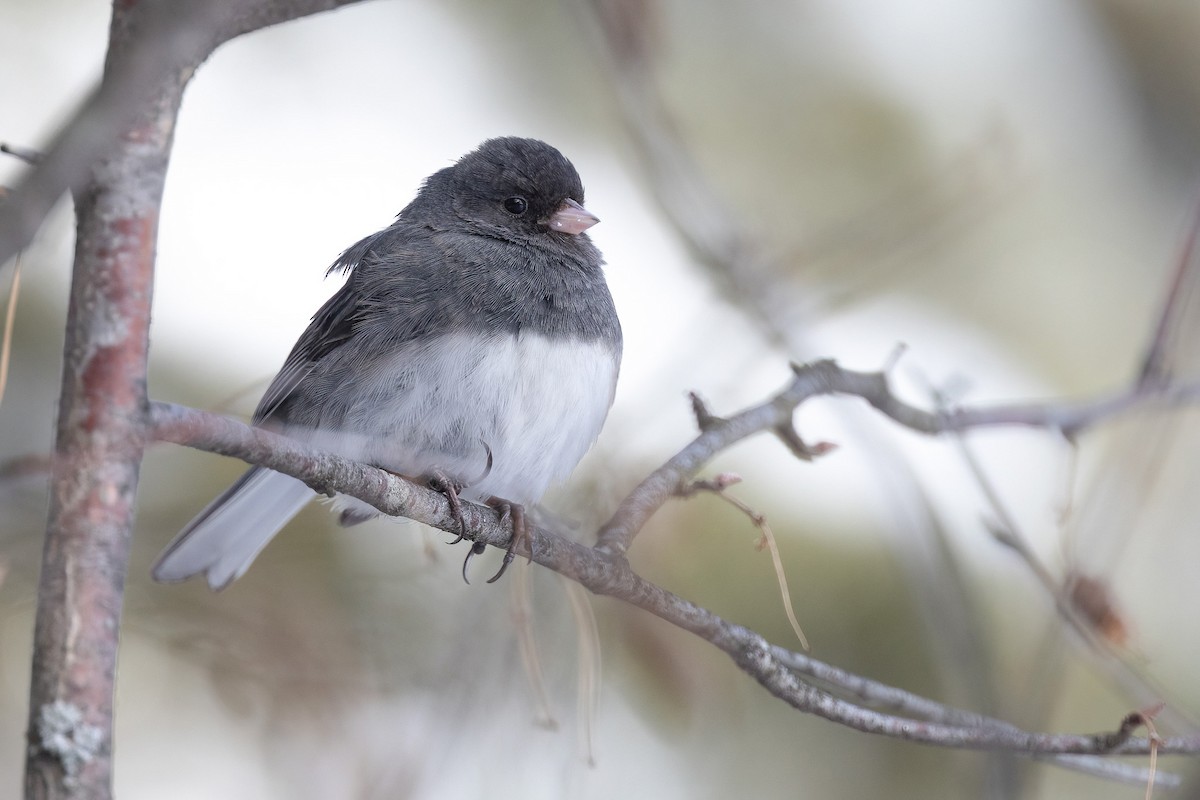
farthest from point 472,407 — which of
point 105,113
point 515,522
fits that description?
point 105,113

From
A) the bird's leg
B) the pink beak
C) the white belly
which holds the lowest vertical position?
the bird's leg

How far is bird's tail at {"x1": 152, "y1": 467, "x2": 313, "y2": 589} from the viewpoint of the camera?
2098mm

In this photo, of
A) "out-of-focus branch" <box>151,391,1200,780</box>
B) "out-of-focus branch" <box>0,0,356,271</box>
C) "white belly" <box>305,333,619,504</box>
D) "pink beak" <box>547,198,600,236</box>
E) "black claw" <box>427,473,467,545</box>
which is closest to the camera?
"out-of-focus branch" <box>0,0,356,271</box>

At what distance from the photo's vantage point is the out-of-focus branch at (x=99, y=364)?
0.71m

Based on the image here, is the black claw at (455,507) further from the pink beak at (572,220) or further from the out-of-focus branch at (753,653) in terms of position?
the pink beak at (572,220)

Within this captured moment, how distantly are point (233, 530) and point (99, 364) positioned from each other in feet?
4.70

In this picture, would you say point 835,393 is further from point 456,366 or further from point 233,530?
point 233,530

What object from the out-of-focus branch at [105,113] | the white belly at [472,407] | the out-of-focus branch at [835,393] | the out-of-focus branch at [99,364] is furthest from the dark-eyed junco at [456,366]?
the out-of-focus branch at [105,113]

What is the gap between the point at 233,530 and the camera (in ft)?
7.20

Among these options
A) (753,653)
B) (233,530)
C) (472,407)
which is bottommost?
(753,653)

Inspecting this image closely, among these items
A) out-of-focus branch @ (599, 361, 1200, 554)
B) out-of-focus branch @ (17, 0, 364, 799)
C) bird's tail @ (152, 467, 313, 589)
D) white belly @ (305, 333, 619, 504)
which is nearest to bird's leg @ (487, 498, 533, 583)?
out-of-focus branch @ (599, 361, 1200, 554)

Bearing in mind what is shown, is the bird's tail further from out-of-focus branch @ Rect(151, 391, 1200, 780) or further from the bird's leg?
out-of-focus branch @ Rect(151, 391, 1200, 780)

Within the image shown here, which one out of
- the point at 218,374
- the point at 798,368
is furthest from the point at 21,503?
the point at 798,368

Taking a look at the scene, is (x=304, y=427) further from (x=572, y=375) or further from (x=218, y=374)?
(x=218, y=374)
